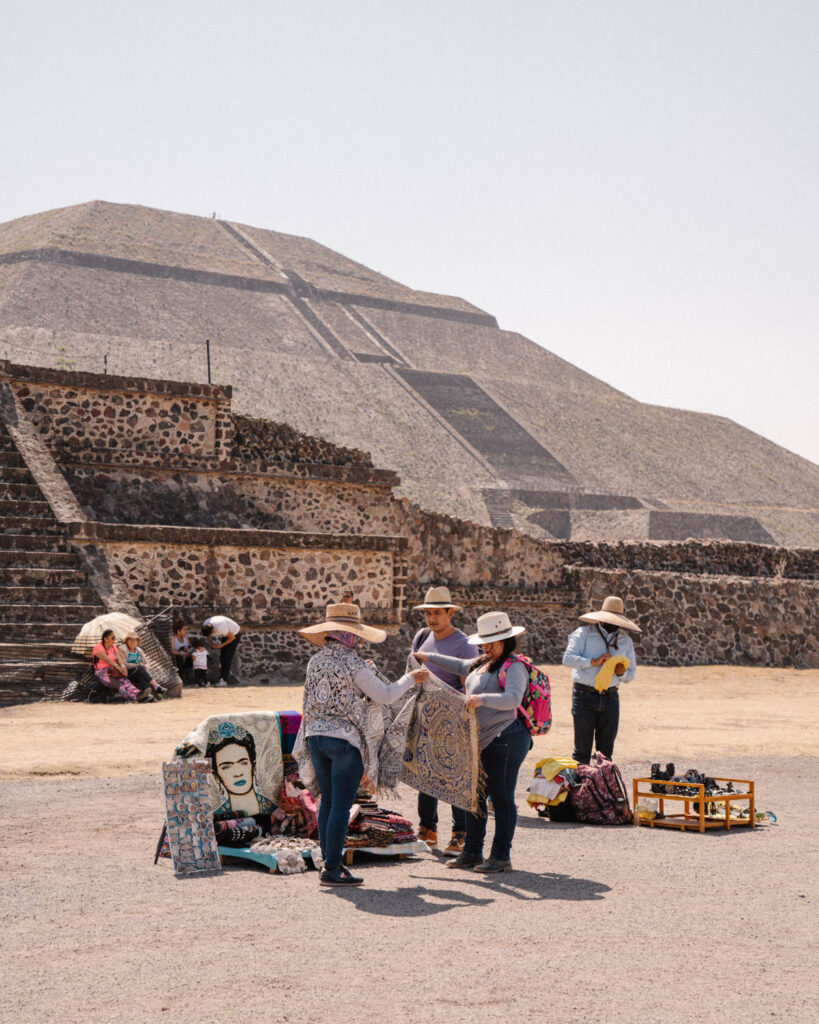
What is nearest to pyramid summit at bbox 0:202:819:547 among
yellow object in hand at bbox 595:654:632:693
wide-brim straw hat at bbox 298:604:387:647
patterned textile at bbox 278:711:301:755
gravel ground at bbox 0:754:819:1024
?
yellow object in hand at bbox 595:654:632:693

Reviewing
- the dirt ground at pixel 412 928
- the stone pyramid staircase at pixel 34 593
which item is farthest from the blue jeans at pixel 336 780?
the stone pyramid staircase at pixel 34 593

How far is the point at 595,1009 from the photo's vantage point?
13.5ft

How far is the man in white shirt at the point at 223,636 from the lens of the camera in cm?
1655

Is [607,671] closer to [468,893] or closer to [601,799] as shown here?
[601,799]

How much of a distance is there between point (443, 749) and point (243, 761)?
1.14 metres

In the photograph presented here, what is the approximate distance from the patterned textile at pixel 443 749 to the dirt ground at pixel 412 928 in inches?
16.5

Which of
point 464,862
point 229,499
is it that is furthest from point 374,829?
point 229,499

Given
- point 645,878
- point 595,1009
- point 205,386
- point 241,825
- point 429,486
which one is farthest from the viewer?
point 429,486

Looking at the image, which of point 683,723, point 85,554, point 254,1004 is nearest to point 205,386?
point 85,554

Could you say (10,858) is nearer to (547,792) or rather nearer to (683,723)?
(547,792)

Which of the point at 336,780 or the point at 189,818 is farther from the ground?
the point at 336,780

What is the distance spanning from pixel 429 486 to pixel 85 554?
2604 centimetres

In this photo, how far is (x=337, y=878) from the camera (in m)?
6.12

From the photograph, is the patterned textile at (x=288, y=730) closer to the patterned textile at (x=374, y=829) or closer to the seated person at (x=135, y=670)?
the patterned textile at (x=374, y=829)
